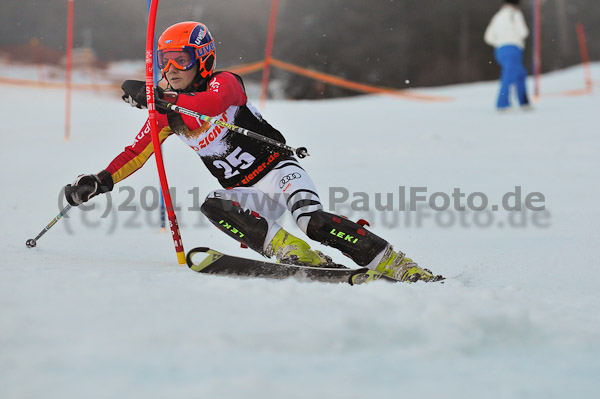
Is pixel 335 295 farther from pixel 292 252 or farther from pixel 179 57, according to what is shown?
pixel 179 57

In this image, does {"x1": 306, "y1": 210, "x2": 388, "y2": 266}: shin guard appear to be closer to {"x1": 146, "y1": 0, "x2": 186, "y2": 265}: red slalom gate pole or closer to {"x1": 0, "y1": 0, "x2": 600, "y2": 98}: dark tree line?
{"x1": 146, "y1": 0, "x2": 186, "y2": 265}: red slalom gate pole

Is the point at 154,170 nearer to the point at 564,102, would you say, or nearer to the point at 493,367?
the point at 493,367

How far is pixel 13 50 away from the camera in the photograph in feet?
56.4

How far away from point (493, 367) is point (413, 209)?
3.43 m

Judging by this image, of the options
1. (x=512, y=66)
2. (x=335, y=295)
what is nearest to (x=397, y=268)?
(x=335, y=295)

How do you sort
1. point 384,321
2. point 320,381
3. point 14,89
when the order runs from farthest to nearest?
point 14,89, point 384,321, point 320,381

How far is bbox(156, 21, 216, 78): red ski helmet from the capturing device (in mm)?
3076

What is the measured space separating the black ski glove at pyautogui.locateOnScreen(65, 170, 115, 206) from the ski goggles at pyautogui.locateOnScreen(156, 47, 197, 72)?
68 centimetres

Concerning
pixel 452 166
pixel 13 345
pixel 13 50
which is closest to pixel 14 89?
pixel 13 50

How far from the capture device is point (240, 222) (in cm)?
300

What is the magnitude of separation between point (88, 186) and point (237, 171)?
30.9 inches

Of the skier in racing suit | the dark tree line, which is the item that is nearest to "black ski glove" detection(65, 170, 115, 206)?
the skier in racing suit

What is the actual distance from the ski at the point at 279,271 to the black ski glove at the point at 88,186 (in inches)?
27.8

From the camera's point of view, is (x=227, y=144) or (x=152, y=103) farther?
(x=227, y=144)
